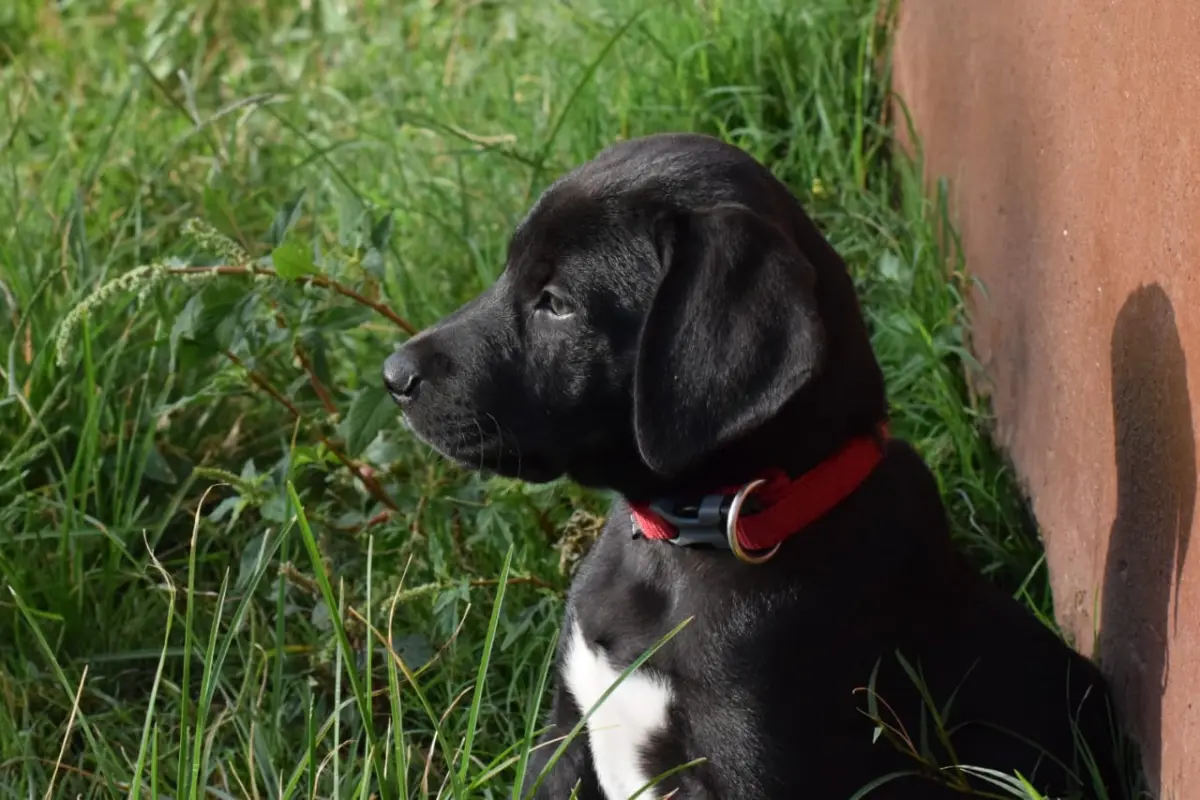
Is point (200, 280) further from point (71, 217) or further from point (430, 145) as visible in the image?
point (430, 145)

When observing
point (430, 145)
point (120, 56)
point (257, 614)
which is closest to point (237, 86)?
point (120, 56)

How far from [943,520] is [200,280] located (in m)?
1.27

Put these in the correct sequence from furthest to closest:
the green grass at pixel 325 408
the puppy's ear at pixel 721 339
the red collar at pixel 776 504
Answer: the green grass at pixel 325 408, the red collar at pixel 776 504, the puppy's ear at pixel 721 339

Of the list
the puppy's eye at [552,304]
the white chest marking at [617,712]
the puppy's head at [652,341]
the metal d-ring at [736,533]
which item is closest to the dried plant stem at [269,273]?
the puppy's head at [652,341]

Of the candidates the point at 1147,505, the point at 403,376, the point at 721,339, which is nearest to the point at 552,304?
the point at 403,376

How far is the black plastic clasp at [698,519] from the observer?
2.06 m

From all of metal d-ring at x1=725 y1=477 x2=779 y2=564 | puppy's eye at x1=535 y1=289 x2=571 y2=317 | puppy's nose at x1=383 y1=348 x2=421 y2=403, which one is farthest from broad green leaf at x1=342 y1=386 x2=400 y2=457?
metal d-ring at x1=725 y1=477 x2=779 y2=564

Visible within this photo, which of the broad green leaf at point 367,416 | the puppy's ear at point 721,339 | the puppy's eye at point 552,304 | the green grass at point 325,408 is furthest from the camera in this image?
the broad green leaf at point 367,416

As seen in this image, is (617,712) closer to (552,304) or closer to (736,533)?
(736,533)

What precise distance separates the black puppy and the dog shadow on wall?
9cm

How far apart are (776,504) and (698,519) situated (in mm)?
110

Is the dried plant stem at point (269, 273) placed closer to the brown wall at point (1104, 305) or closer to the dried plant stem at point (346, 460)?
the dried plant stem at point (346, 460)

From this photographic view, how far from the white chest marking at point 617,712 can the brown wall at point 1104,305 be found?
64cm

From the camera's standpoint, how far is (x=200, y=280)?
2.66 m
